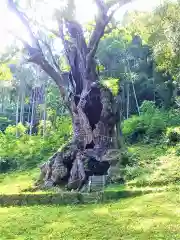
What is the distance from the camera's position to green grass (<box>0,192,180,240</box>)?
27.6 ft

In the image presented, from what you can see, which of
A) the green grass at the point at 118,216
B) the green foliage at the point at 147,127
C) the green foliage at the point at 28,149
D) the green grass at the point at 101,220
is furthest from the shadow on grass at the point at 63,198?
the green foliage at the point at 147,127

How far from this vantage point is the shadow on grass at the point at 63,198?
12297 millimetres

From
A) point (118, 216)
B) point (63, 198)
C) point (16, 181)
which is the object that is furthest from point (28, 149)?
point (118, 216)

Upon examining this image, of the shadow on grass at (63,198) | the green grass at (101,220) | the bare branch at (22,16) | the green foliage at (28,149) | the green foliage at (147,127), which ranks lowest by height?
the green grass at (101,220)

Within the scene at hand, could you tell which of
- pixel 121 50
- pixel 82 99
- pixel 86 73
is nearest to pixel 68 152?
pixel 82 99

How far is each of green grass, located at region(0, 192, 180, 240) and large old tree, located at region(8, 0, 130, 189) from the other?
3.67 m

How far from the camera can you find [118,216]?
9836 millimetres

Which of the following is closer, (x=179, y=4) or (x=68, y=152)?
(x=179, y=4)

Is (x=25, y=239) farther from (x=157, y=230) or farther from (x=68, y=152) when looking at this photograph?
(x=68, y=152)

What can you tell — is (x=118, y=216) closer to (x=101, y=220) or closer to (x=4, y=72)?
(x=101, y=220)

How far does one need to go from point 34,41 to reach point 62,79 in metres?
2.04

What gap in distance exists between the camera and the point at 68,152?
52.7ft

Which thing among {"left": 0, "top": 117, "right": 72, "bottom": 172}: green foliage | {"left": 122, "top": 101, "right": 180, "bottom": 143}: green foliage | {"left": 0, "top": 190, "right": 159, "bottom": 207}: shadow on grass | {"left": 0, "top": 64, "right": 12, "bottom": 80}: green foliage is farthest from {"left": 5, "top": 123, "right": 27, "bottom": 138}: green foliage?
{"left": 0, "top": 190, "right": 159, "bottom": 207}: shadow on grass

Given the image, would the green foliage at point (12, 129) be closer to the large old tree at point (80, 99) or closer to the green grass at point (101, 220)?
the large old tree at point (80, 99)
